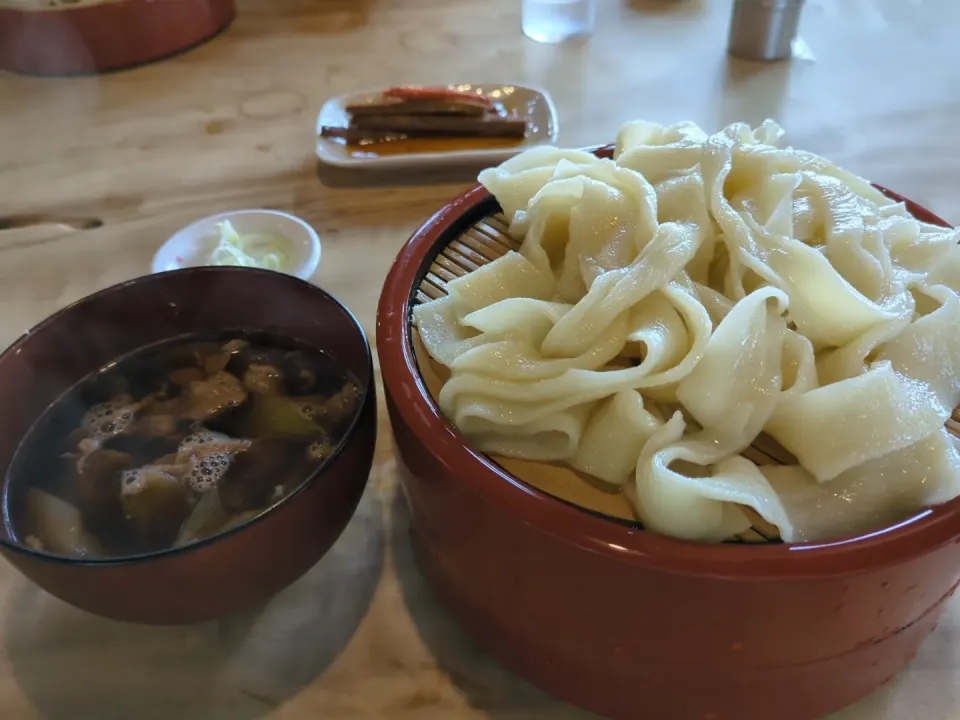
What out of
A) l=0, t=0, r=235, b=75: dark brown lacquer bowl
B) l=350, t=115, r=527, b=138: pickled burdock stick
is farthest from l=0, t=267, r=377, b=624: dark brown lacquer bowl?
l=0, t=0, r=235, b=75: dark brown lacquer bowl

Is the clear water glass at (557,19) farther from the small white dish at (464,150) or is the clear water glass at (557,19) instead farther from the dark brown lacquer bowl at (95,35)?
the dark brown lacquer bowl at (95,35)

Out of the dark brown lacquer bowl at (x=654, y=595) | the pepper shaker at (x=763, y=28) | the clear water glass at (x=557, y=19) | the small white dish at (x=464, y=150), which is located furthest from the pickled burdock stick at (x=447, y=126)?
the dark brown lacquer bowl at (x=654, y=595)

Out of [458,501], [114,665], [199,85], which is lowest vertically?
[114,665]

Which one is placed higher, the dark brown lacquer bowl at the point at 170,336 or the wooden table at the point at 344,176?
the dark brown lacquer bowl at the point at 170,336

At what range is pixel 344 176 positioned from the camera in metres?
1.60

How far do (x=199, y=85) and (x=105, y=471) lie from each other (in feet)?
4.52

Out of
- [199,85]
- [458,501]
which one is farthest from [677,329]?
[199,85]

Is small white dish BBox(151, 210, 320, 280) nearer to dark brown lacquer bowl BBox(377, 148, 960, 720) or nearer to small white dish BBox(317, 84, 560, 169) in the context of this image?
small white dish BBox(317, 84, 560, 169)

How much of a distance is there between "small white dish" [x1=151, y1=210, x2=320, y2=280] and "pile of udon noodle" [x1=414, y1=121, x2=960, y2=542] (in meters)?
0.55

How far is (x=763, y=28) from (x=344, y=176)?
3.54 feet

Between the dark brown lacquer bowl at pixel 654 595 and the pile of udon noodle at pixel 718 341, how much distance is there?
4cm

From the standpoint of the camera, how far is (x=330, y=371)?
957 mm

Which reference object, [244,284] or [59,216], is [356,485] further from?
[59,216]

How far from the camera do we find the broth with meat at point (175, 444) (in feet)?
2.70
